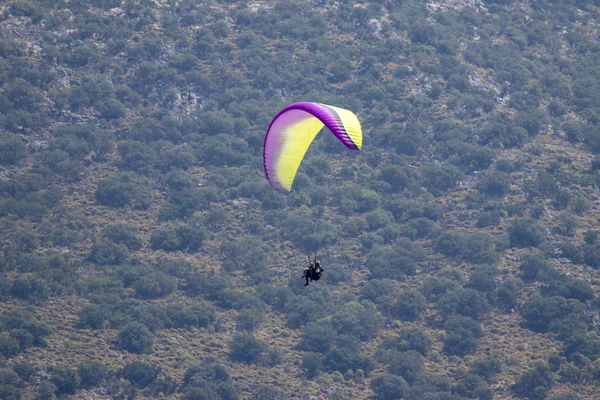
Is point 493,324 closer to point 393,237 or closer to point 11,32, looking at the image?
point 393,237

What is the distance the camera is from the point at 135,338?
2522 inches

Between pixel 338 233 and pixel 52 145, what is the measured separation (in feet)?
68.5

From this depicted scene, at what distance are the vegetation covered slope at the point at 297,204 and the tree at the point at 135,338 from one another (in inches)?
5.8

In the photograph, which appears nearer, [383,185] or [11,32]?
[383,185]

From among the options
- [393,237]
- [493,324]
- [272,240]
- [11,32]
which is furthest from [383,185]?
[11,32]

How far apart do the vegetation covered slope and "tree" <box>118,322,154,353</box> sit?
0.49ft


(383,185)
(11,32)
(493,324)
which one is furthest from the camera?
(11,32)

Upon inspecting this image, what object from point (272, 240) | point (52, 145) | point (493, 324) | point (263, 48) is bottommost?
point (493, 324)

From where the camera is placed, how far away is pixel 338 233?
75.7 m

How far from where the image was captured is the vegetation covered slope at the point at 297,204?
212ft

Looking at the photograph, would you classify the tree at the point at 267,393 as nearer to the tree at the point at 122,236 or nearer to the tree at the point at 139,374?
the tree at the point at 139,374

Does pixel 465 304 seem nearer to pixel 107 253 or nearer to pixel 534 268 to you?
pixel 534 268

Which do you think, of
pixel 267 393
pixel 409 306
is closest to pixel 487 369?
pixel 409 306

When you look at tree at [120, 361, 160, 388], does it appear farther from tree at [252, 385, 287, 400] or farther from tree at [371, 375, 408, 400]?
tree at [371, 375, 408, 400]
